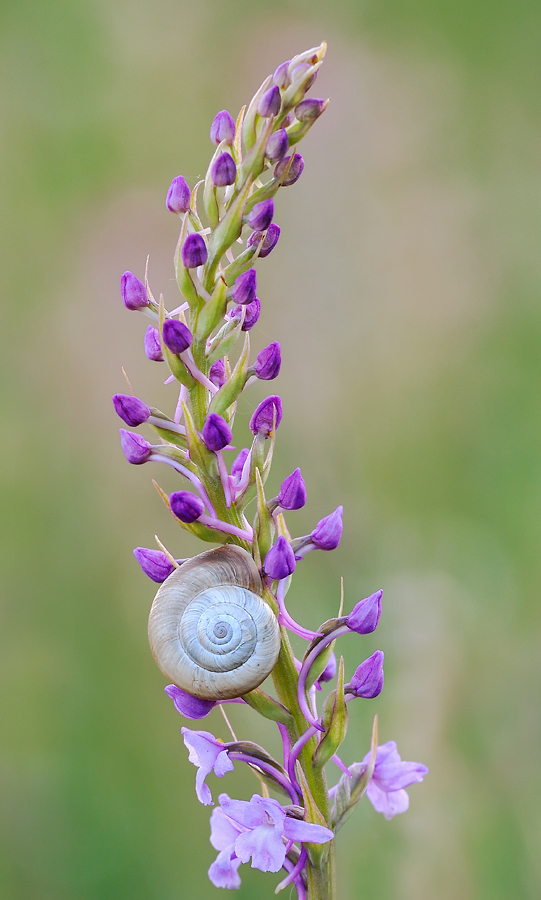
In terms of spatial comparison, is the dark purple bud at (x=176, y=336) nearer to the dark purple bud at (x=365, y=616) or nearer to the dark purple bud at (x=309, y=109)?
the dark purple bud at (x=309, y=109)

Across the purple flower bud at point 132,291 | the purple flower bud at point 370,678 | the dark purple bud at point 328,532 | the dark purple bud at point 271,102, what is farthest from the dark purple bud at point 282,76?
the purple flower bud at point 370,678

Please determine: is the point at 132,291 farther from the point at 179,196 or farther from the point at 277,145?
the point at 277,145

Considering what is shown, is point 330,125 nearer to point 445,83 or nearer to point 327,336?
point 445,83

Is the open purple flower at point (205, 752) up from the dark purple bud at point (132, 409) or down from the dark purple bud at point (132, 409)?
down

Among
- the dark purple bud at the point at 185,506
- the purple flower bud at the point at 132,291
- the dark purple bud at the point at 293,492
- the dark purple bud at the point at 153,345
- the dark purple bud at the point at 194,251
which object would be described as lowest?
the dark purple bud at the point at 185,506

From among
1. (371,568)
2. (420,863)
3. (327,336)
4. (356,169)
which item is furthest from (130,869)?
(356,169)

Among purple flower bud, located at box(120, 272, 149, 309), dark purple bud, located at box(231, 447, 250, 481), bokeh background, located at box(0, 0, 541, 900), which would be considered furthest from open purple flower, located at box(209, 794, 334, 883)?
bokeh background, located at box(0, 0, 541, 900)

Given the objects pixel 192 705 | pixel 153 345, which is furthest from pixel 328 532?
pixel 153 345
